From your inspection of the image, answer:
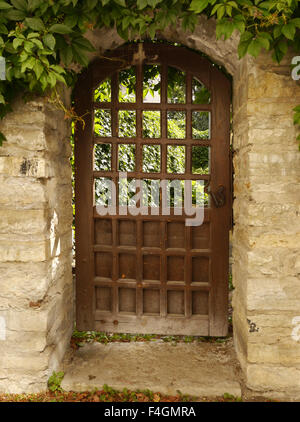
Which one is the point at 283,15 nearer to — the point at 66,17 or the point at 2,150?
the point at 66,17

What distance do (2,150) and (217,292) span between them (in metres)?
1.97

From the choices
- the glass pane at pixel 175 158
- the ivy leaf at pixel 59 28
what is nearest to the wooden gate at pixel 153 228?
the ivy leaf at pixel 59 28

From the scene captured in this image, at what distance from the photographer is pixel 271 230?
2.45 metres

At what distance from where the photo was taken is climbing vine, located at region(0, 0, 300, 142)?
2.10 meters

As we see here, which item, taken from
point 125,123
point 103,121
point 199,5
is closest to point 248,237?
point 199,5

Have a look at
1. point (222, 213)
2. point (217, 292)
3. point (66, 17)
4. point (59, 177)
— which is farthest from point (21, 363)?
point (66, 17)

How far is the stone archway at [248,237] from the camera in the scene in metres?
2.42

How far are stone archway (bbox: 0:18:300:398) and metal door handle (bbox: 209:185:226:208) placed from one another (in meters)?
0.41

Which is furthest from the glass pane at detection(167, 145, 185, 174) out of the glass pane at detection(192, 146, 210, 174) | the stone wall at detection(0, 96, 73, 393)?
the stone wall at detection(0, 96, 73, 393)

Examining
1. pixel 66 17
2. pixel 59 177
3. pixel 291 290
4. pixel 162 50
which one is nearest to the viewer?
pixel 66 17

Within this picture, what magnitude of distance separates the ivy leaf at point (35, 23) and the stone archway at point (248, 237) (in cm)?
45

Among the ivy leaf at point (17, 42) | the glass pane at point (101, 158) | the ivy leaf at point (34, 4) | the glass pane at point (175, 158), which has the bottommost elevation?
the glass pane at point (101, 158)

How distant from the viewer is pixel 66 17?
2.26 m

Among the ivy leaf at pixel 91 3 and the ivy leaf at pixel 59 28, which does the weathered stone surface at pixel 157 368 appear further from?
the ivy leaf at pixel 91 3
